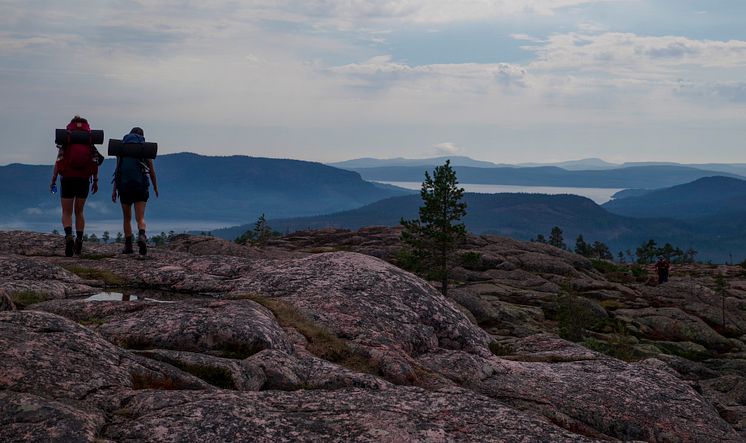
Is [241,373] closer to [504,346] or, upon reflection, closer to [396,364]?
[396,364]

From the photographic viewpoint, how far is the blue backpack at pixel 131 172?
2497 cm

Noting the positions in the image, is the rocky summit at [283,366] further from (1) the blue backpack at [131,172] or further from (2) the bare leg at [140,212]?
(1) the blue backpack at [131,172]

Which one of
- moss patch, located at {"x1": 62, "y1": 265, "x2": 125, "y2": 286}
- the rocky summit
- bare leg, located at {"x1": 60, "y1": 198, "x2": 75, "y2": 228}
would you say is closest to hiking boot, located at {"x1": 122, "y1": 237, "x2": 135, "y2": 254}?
the rocky summit

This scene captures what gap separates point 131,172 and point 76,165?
83.2 inches

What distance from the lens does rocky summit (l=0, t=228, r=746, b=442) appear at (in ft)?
33.8

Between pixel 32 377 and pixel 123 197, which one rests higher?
pixel 123 197

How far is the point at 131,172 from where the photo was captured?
25.0 metres

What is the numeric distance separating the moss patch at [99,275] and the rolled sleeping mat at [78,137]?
16.5ft

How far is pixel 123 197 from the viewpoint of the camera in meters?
25.6

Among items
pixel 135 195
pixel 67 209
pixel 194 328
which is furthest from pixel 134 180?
pixel 194 328

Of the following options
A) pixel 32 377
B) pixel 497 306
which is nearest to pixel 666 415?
pixel 32 377

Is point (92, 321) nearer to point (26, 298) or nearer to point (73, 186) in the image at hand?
point (26, 298)

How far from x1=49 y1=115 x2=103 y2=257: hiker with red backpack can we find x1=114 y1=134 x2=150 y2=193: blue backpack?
87 cm

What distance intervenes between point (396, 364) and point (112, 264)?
13.8 metres
